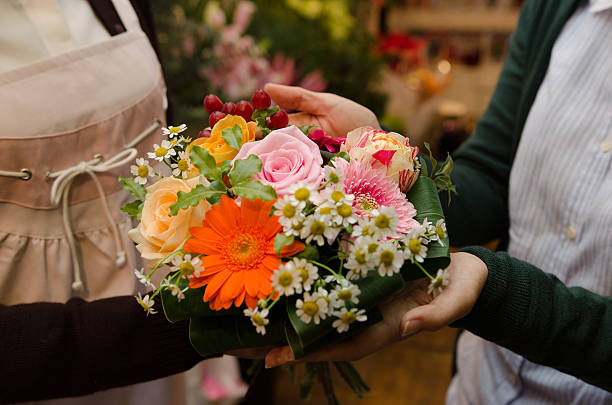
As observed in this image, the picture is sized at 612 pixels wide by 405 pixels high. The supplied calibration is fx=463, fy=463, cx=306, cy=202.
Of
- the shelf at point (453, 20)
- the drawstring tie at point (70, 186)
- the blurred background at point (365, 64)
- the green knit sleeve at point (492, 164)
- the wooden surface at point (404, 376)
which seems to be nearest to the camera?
the drawstring tie at point (70, 186)

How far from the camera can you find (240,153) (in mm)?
624

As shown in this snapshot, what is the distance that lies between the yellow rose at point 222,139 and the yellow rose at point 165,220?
4 cm

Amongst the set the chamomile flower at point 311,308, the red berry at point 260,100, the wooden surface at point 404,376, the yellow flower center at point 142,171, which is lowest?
the wooden surface at point 404,376

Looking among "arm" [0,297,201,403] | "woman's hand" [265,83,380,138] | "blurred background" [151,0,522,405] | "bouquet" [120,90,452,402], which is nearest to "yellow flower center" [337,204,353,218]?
"bouquet" [120,90,452,402]

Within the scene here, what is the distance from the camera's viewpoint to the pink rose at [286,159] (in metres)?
0.59

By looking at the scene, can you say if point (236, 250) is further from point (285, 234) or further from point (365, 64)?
point (365, 64)

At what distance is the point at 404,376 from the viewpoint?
89.8 inches

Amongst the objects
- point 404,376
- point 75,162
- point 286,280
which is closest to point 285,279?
point 286,280

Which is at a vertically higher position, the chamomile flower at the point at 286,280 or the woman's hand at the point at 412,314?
the chamomile flower at the point at 286,280

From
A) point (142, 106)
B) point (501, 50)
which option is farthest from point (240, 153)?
point (501, 50)

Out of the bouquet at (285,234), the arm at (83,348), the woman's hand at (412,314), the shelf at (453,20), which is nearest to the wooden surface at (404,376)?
the arm at (83,348)

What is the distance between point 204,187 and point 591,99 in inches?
29.7

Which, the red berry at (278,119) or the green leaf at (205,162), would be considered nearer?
the green leaf at (205,162)

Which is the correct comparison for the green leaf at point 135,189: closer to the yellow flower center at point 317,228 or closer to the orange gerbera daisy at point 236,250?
the orange gerbera daisy at point 236,250
